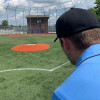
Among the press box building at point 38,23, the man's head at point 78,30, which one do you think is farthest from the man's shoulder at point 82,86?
the press box building at point 38,23

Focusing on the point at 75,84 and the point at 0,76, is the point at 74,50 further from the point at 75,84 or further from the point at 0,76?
the point at 0,76

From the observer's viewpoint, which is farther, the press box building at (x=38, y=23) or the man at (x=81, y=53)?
the press box building at (x=38, y=23)

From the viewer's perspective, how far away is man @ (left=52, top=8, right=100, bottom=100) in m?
0.82

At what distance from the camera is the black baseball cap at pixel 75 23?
1171mm

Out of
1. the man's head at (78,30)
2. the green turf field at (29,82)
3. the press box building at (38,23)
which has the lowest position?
the green turf field at (29,82)

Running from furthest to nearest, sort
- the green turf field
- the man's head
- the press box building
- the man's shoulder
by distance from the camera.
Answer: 1. the press box building
2. the green turf field
3. the man's head
4. the man's shoulder

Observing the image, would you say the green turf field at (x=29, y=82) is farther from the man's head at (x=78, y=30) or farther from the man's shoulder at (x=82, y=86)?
the man's shoulder at (x=82, y=86)

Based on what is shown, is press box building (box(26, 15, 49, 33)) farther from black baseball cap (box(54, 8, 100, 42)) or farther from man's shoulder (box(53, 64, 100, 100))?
man's shoulder (box(53, 64, 100, 100))

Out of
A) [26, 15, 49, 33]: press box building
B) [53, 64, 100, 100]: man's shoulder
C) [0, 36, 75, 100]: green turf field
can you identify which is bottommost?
[0, 36, 75, 100]: green turf field

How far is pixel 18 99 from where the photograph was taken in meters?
3.85

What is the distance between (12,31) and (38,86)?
35536 millimetres

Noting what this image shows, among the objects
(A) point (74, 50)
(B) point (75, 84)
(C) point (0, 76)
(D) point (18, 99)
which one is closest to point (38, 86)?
(D) point (18, 99)

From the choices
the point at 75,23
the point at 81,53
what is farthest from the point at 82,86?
the point at 75,23

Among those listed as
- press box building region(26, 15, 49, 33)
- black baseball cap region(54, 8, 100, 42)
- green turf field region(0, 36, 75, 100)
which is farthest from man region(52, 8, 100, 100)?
press box building region(26, 15, 49, 33)
